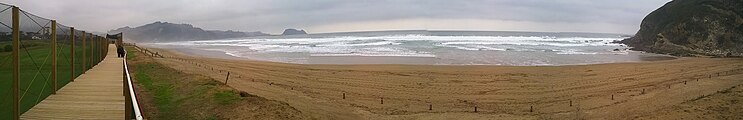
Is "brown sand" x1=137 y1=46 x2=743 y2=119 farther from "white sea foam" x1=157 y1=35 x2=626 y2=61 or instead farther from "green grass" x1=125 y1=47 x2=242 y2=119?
"white sea foam" x1=157 y1=35 x2=626 y2=61

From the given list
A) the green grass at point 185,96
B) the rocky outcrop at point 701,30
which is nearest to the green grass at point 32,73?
the green grass at point 185,96

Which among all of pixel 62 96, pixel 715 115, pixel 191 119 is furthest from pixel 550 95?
pixel 62 96

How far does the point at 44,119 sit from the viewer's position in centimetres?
708

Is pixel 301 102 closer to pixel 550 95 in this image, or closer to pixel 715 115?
pixel 550 95

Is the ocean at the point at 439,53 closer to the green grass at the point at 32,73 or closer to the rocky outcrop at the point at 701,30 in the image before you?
the rocky outcrop at the point at 701,30

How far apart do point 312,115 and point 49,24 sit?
211 inches

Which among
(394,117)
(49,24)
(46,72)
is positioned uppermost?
(49,24)

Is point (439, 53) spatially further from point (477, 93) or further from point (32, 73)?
point (32, 73)

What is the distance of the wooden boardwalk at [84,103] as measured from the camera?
7.29 meters

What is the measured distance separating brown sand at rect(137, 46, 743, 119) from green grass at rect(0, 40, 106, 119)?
4452mm

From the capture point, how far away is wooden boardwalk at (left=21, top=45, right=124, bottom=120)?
7293mm

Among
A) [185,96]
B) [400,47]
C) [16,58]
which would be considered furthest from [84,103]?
[400,47]

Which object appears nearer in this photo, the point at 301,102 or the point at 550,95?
the point at 301,102

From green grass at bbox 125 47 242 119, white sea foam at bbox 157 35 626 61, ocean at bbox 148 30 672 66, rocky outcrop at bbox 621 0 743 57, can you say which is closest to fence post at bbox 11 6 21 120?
green grass at bbox 125 47 242 119
